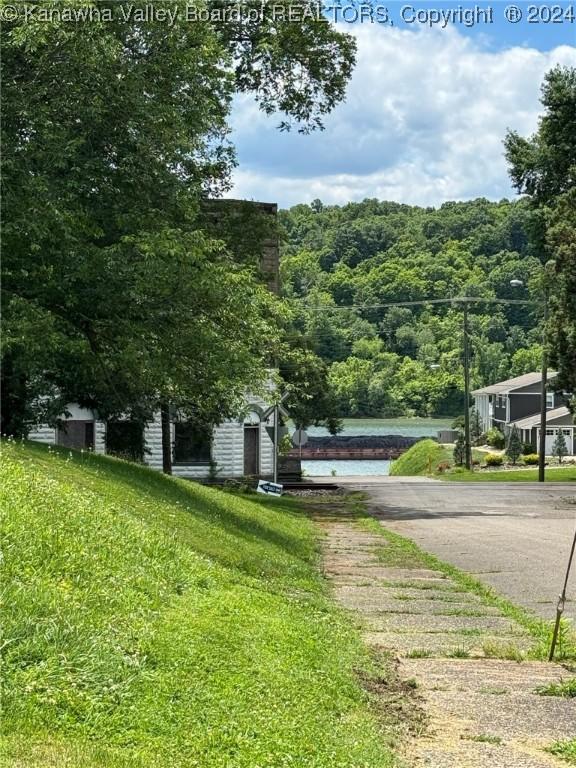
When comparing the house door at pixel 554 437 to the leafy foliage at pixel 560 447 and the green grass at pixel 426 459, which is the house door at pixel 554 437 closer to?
the leafy foliage at pixel 560 447

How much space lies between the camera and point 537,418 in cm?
8075

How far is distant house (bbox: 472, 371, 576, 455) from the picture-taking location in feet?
263

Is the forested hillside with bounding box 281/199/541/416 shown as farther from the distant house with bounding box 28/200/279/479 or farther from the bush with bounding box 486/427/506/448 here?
the distant house with bounding box 28/200/279/479

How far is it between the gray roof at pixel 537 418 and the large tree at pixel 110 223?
60.6 metres

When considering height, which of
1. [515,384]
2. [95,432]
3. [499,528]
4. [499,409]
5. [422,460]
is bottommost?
[422,460]

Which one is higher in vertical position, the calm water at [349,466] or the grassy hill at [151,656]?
the grassy hill at [151,656]

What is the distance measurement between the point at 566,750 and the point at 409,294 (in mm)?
91809

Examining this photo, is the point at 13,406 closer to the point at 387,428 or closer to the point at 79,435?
the point at 79,435

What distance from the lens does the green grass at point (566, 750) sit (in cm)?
632

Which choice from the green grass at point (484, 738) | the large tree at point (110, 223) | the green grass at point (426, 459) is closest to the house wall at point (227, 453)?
the green grass at point (426, 459)

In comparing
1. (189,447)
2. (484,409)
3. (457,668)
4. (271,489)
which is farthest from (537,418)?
(457,668)

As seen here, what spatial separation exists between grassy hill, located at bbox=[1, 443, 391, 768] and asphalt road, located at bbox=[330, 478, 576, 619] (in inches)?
194

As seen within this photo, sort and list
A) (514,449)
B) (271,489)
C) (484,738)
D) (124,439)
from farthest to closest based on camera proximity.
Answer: (514,449)
(124,439)
(271,489)
(484,738)

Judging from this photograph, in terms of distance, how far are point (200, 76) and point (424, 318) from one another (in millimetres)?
85161
